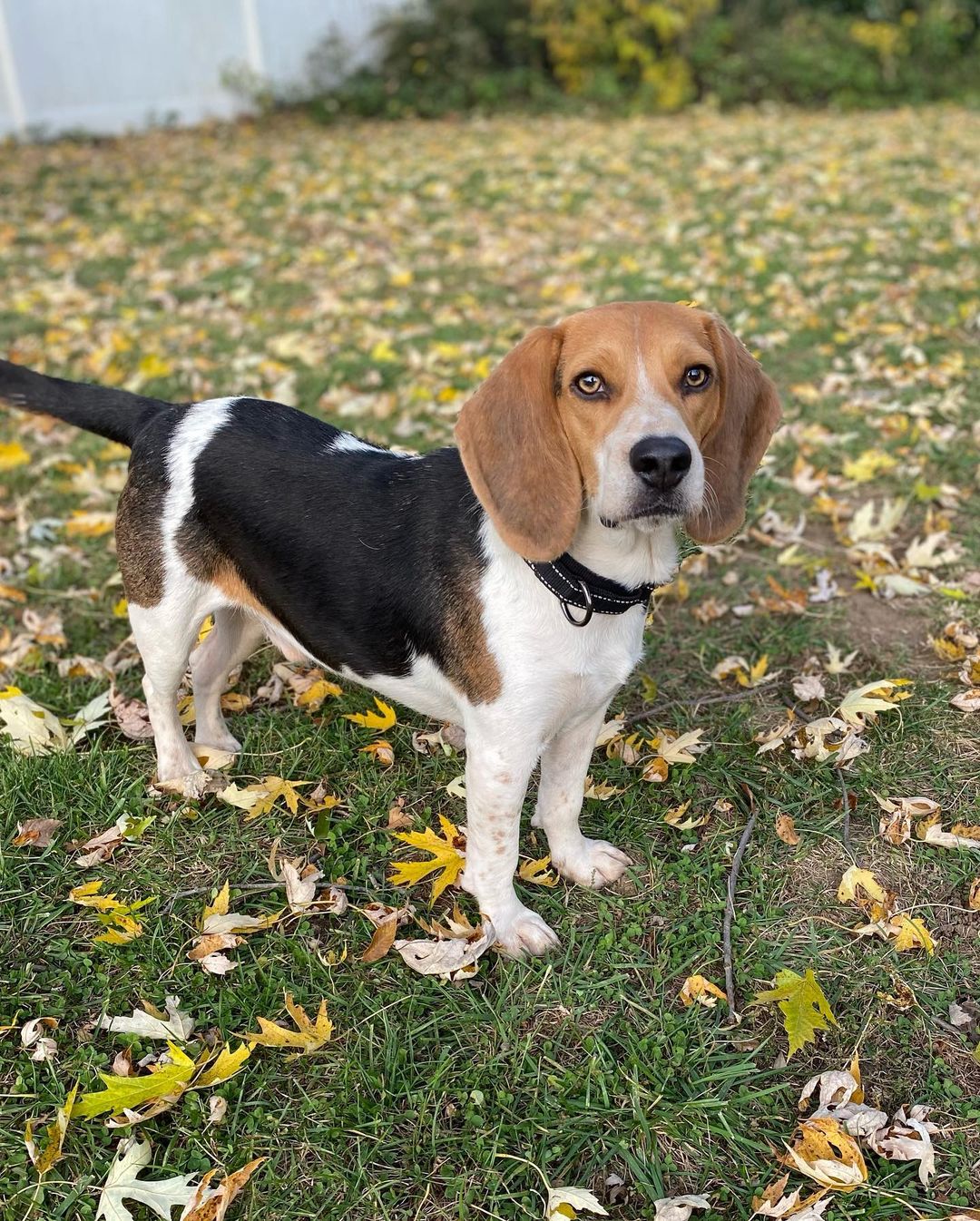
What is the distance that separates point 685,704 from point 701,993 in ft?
4.30

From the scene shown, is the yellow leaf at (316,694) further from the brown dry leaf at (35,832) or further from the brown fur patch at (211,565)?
the brown dry leaf at (35,832)

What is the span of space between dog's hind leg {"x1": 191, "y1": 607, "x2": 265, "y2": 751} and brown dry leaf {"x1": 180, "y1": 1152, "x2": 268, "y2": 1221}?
1677 millimetres

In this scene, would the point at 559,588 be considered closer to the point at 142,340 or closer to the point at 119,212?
the point at 142,340

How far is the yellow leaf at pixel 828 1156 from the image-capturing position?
236 cm

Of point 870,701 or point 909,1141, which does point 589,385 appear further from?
point 909,1141

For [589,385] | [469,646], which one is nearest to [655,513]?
[589,385]

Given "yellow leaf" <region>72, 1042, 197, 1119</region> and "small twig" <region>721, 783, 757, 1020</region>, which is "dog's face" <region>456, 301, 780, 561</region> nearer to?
"small twig" <region>721, 783, 757, 1020</region>

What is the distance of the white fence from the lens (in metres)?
14.8

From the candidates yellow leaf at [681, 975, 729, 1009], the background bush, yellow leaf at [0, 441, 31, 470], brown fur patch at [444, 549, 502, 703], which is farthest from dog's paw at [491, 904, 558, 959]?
the background bush

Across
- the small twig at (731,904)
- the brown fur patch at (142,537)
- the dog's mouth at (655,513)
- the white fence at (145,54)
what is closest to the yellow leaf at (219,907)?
the brown fur patch at (142,537)

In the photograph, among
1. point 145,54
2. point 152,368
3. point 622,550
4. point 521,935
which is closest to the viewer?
point 622,550

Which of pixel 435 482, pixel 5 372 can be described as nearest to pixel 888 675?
pixel 435 482

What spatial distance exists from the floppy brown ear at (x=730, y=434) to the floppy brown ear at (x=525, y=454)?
364mm

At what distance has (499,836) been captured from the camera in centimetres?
291
